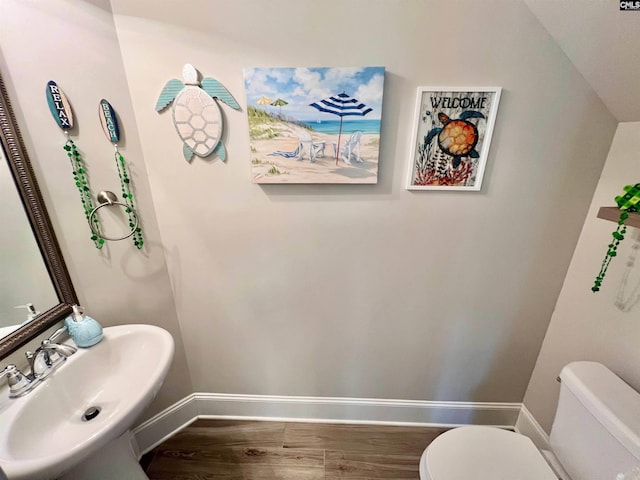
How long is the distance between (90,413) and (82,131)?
3.29ft

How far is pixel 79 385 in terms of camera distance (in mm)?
937

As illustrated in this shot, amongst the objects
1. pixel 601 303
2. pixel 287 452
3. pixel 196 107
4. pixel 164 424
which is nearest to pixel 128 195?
pixel 196 107

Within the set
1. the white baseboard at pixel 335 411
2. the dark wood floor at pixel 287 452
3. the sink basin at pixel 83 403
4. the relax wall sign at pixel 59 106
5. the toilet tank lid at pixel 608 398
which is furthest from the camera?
the white baseboard at pixel 335 411

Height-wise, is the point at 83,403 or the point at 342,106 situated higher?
the point at 342,106

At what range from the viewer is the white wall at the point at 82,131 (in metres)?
0.83

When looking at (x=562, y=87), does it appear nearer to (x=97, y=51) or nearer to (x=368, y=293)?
(x=368, y=293)

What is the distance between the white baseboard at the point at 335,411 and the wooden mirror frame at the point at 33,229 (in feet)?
2.79

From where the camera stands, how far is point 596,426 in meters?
0.86

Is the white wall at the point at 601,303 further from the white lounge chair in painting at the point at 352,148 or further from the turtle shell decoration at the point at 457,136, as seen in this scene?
the white lounge chair in painting at the point at 352,148

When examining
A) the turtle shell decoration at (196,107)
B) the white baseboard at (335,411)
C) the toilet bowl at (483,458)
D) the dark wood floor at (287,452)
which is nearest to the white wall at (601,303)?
the white baseboard at (335,411)

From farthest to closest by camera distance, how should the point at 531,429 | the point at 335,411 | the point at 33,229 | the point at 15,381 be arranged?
1. the point at 335,411
2. the point at 531,429
3. the point at 33,229
4. the point at 15,381

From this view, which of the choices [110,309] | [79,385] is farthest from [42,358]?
[110,309]

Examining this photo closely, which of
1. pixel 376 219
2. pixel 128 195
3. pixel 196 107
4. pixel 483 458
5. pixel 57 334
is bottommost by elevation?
pixel 483 458

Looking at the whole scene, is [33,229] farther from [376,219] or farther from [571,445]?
[571,445]
